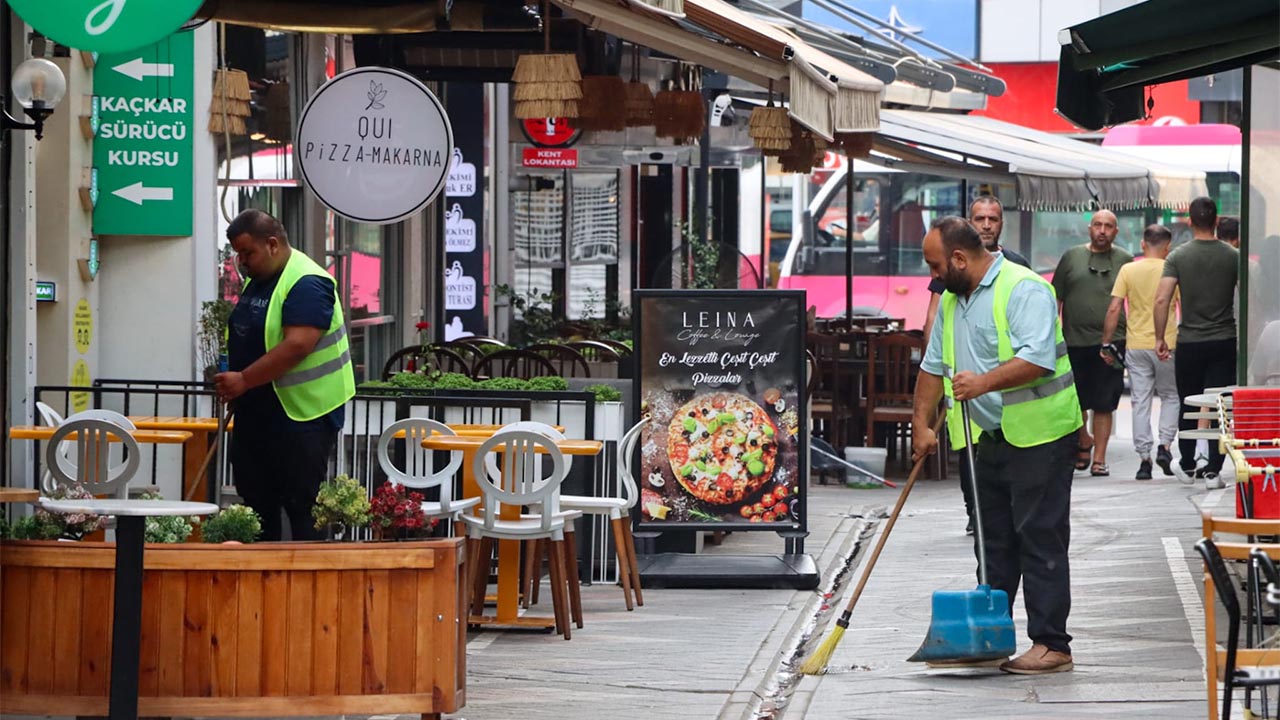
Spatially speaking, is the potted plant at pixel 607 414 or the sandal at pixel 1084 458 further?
the sandal at pixel 1084 458

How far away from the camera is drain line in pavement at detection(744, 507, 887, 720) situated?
755 cm

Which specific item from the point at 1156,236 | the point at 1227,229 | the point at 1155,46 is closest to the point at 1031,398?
the point at 1155,46

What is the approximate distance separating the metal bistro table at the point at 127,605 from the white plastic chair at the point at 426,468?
8.52 ft

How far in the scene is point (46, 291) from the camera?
1082 centimetres

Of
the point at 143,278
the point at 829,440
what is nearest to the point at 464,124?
the point at 829,440

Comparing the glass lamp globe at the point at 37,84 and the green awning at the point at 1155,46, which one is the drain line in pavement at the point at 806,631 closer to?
the green awning at the point at 1155,46

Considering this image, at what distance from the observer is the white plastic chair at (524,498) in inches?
336

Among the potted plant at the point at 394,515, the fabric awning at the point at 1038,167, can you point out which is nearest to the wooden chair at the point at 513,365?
the fabric awning at the point at 1038,167

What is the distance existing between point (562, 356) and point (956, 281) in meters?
6.13

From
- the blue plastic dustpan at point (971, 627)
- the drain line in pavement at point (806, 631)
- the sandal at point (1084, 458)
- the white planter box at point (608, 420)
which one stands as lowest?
the drain line in pavement at point (806, 631)

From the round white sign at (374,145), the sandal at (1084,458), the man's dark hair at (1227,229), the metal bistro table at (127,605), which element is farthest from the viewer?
the sandal at (1084,458)

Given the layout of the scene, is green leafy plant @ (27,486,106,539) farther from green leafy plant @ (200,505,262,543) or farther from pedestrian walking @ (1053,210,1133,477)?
pedestrian walking @ (1053,210,1133,477)

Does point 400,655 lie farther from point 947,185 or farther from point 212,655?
point 947,185

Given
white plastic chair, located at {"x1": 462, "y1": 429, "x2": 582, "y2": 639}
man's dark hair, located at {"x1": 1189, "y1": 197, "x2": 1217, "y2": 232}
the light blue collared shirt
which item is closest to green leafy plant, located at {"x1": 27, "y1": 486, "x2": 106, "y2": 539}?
→ white plastic chair, located at {"x1": 462, "y1": 429, "x2": 582, "y2": 639}
